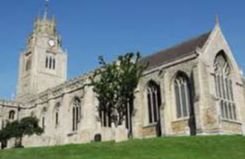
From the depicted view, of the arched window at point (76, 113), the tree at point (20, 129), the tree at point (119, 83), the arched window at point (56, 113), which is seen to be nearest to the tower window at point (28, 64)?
the arched window at point (56, 113)

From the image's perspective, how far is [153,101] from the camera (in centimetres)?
4366

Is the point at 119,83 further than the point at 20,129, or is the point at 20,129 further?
the point at 20,129

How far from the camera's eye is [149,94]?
44281mm

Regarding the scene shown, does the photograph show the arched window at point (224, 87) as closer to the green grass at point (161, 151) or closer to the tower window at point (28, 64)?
the green grass at point (161, 151)

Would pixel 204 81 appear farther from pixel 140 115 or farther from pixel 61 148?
pixel 61 148

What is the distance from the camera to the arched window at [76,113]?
52634 millimetres

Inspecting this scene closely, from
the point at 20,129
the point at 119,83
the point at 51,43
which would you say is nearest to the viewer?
the point at 119,83

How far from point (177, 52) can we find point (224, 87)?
25.2 ft

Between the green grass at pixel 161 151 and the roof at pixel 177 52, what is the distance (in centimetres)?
1479

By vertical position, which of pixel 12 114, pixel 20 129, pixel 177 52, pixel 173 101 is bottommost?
pixel 20 129

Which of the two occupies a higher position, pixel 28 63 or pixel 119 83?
pixel 28 63

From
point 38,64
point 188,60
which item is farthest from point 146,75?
point 38,64

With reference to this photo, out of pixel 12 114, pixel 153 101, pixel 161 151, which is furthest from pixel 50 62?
pixel 161 151

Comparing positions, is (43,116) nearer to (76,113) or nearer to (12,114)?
(12,114)
